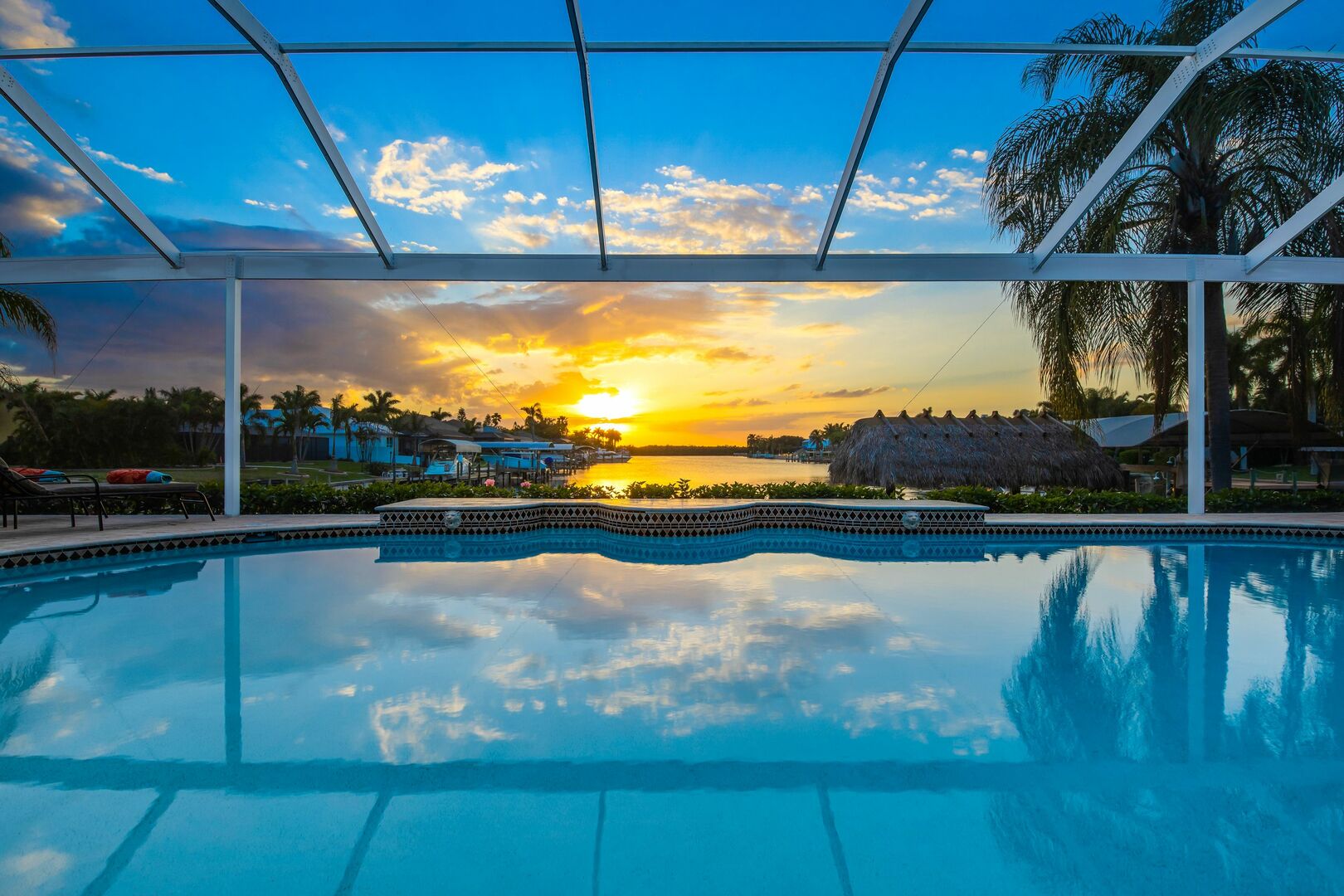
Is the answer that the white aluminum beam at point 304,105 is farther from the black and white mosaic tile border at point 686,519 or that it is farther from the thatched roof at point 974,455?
the thatched roof at point 974,455

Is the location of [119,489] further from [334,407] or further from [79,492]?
[334,407]

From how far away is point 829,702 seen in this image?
146 inches

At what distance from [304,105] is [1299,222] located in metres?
12.1

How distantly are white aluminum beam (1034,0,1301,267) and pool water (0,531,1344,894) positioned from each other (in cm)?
501

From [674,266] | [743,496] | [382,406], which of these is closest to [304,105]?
[674,266]

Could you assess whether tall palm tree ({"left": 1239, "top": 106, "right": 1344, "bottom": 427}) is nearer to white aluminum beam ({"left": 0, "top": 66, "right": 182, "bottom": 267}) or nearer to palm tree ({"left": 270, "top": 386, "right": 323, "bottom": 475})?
white aluminum beam ({"left": 0, "top": 66, "right": 182, "bottom": 267})

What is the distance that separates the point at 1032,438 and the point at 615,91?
12.6 meters

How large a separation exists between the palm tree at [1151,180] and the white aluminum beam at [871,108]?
3650 millimetres

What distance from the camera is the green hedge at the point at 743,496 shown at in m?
10.7

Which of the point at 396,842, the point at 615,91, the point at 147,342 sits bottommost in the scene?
the point at 396,842

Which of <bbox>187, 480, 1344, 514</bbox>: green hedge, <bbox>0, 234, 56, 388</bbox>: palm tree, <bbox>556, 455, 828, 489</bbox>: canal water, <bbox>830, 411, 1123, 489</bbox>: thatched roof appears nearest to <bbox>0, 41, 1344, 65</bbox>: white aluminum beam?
<bbox>0, 234, 56, 388</bbox>: palm tree

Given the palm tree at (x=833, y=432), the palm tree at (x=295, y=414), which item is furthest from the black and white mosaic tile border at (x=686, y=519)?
the palm tree at (x=833, y=432)

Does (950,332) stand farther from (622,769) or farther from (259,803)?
(259,803)

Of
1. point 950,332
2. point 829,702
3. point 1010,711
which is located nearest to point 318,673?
point 829,702
